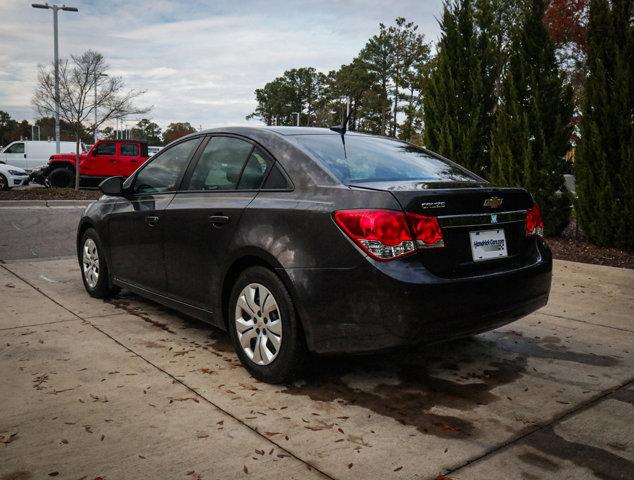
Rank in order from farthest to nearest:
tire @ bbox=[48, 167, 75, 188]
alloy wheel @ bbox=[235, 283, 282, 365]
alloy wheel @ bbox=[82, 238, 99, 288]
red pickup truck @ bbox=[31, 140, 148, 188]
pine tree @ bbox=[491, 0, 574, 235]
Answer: red pickup truck @ bbox=[31, 140, 148, 188] → tire @ bbox=[48, 167, 75, 188] → pine tree @ bbox=[491, 0, 574, 235] → alloy wheel @ bbox=[82, 238, 99, 288] → alloy wheel @ bbox=[235, 283, 282, 365]

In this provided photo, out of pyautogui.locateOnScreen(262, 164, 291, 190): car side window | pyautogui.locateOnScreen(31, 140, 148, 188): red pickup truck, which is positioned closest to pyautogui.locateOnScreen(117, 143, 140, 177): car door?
pyautogui.locateOnScreen(31, 140, 148, 188): red pickup truck

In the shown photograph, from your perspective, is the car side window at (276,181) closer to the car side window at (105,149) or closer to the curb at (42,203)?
the curb at (42,203)

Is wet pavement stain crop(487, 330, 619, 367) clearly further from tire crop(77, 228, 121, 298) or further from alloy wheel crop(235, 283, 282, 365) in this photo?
tire crop(77, 228, 121, 298)

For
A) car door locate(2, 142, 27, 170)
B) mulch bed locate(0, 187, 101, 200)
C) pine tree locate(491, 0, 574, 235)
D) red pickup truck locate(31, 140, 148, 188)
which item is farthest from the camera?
car door locate(2, 142, 27, 170)

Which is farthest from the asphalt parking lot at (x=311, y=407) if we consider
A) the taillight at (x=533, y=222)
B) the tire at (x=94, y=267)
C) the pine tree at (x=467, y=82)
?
the pine tree at (x=467, y=82)

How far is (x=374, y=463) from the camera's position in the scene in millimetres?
2590

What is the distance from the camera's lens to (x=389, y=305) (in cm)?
298

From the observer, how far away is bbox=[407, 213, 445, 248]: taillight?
3.03 m

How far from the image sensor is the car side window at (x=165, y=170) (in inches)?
179

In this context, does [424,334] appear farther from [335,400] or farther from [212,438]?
[212,438]

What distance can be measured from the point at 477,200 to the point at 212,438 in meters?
1.91

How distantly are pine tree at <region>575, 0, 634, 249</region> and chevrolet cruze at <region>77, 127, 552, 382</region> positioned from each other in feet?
16.6

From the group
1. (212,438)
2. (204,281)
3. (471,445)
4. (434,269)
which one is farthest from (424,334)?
(204,281)

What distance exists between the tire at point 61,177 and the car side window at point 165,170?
54.8 ft
